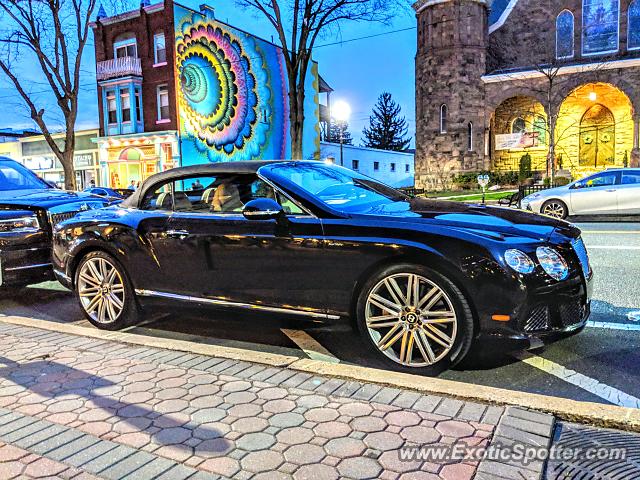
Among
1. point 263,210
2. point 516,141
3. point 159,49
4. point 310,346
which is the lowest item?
point 310,346

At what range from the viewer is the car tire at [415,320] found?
3650 mm

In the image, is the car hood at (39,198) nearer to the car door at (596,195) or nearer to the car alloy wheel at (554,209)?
the car alloy wheel at (554,209)

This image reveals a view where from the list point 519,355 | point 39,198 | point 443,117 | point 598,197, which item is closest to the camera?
point 519,355

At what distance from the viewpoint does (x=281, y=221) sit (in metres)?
4.23

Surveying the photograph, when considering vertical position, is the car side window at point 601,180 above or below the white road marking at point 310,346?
above

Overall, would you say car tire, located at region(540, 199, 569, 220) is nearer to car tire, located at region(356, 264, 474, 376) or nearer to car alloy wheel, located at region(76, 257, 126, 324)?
car tire, located at region(356, 264, 474, 376)

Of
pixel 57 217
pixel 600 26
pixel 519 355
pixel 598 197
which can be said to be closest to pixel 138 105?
pixel 598 197

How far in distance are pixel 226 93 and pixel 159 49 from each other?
434 centimetres

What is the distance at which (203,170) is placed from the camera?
495 cm

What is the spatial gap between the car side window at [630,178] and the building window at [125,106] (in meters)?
26.4

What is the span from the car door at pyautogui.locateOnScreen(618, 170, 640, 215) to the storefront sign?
67.3 ft

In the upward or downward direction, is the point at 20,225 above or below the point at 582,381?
above

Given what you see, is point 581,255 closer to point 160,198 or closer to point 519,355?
point 519,355

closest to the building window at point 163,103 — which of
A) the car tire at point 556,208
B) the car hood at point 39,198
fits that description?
the car tire at point 556,208
